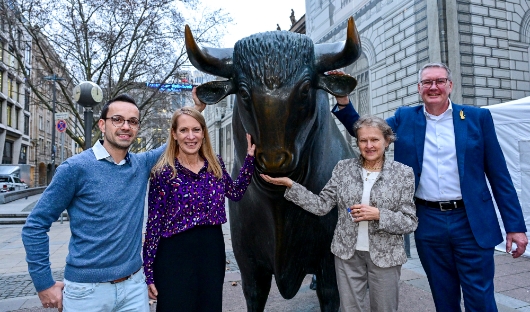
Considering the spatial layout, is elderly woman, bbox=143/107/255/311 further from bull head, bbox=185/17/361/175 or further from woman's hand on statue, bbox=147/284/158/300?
bull head, bbox=185/17/361/175

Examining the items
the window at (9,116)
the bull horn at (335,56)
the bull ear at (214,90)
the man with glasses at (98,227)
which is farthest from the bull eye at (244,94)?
the window at (9,116)

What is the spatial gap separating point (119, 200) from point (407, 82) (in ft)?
38.4

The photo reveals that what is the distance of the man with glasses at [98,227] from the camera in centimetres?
186

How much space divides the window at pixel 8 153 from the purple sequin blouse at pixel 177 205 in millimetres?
43256

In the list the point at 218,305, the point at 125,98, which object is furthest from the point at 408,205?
the point at 125,98

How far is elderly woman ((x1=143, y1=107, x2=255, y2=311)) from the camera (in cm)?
198

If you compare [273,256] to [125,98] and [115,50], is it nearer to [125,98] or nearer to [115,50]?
[125,98]

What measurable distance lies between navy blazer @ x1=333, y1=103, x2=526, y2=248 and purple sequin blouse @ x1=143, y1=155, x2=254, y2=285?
110 centimetres

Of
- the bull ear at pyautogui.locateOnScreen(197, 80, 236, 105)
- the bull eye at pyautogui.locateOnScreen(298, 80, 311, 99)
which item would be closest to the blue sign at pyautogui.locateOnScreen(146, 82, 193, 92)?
the bull ear at pyautogui.locateOnScreen(197, 80, 236, 105)

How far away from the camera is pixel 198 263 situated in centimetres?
201

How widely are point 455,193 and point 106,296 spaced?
87.2 inches

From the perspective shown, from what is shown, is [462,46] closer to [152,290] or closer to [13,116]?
[152,290]

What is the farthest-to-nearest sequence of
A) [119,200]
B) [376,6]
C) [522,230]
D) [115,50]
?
1. [115,50]
2. [376,6]
3. [522,230]
4. [119,200]

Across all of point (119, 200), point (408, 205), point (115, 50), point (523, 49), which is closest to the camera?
point (119, 200)
